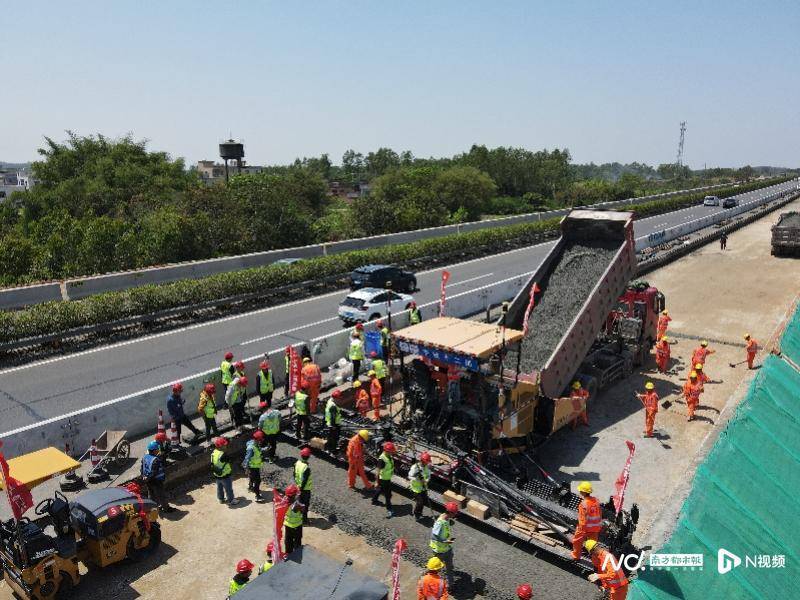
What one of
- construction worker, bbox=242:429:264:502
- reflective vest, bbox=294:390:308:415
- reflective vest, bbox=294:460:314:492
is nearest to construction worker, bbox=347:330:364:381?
reflective vest, bbox=294:390:308:415

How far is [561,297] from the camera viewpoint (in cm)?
1593

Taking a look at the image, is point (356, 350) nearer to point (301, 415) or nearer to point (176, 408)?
point (301, 415)

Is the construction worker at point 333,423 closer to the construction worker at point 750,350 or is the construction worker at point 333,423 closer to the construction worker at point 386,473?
the construction worker at point 386,473

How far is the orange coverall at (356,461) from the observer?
1126 cm

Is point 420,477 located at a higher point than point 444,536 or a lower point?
higher

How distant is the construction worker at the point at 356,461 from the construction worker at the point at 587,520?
3905 millimetres

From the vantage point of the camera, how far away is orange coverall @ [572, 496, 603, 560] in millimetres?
9094

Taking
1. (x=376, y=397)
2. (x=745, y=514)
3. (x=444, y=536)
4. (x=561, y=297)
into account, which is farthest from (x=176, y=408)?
(x=745, y=514)

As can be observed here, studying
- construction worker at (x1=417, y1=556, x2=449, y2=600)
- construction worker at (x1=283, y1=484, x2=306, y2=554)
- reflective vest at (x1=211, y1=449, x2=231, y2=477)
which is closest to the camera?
construction worker at (x1=417, y1=556, x2=449, y2=600)

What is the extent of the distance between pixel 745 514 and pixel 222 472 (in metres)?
8.40

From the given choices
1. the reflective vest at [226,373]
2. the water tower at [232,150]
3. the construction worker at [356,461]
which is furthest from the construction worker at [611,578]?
the water tower at [232,150]

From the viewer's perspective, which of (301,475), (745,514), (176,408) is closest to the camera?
(745,514)

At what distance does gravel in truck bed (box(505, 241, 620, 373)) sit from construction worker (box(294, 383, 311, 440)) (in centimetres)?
454

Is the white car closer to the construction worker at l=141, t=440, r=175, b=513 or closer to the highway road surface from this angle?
the highway road surface
